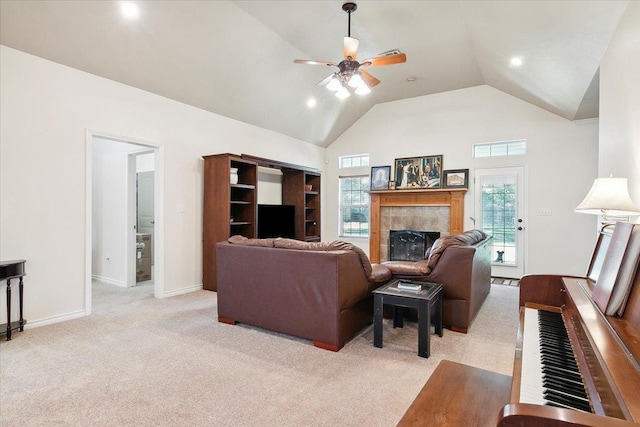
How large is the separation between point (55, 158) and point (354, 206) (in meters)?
5.36

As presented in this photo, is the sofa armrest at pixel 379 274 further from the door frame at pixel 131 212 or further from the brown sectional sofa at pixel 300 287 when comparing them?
the door frame at pixel 131 212

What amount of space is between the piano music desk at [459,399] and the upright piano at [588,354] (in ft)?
0.81

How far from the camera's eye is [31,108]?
10.7ft

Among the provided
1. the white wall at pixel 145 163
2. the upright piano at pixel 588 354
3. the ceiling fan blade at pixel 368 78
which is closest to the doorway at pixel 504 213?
the ceiling fan blade at pixel 368 78

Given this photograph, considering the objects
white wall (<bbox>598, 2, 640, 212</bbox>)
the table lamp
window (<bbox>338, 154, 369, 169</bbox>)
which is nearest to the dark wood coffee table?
the table lamp

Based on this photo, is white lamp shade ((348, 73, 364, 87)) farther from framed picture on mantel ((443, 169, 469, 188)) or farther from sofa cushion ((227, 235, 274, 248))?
framed picture on mantel ((443, 169, 469, 188))

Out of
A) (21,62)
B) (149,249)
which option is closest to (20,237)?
(21,62)

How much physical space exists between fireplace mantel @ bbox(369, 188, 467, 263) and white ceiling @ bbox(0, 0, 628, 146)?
199 cm

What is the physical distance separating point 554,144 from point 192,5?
5621 mm

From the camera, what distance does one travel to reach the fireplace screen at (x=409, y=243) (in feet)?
21.0

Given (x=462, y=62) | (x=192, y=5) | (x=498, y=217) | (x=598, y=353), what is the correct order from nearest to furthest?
(x=598, y=353) → (x=192, y=5) → (x=462, y=62) → (x=498, y=217)

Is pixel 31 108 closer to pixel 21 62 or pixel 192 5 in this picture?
pixel 21 62

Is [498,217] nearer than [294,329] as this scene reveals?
No

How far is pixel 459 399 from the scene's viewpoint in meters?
1.30
